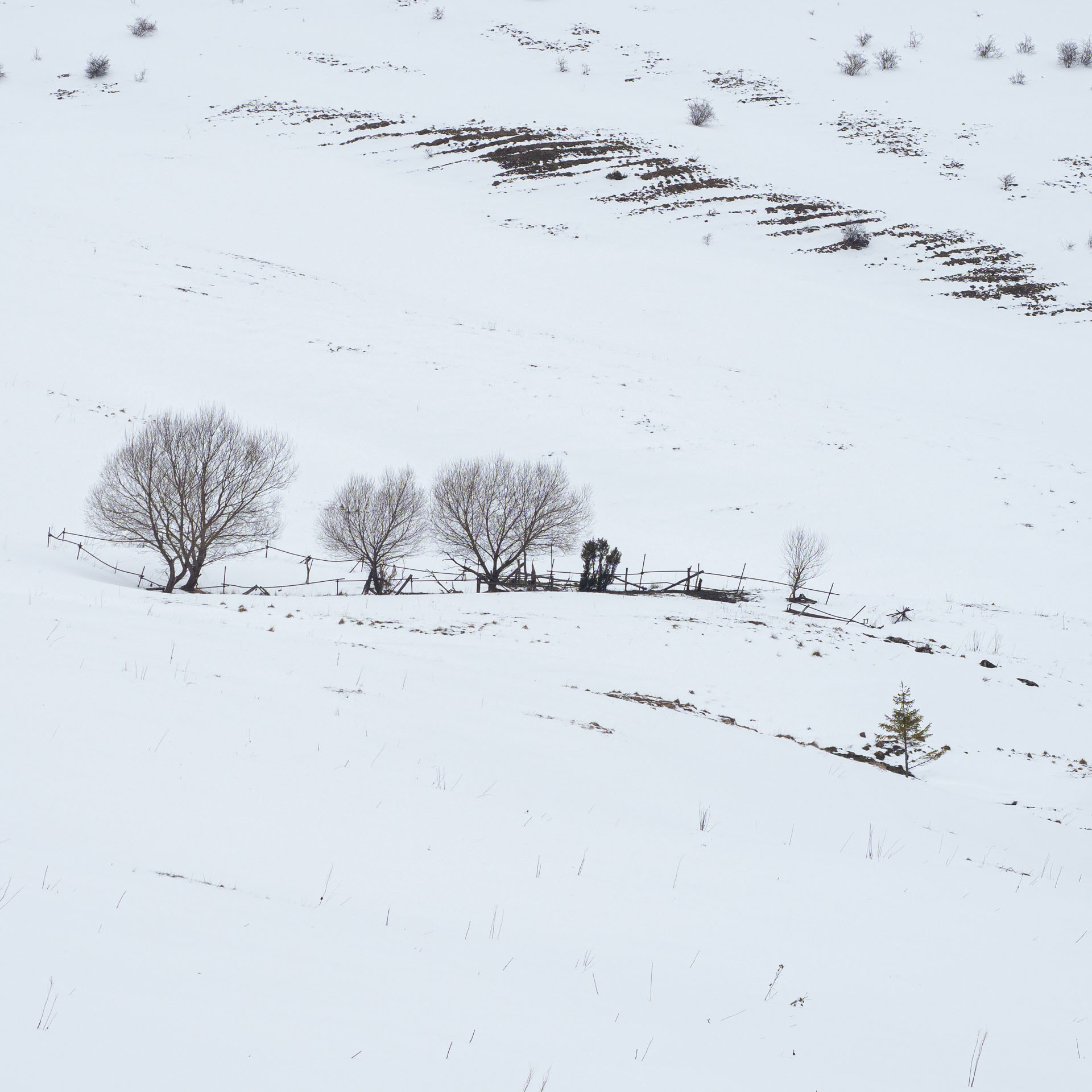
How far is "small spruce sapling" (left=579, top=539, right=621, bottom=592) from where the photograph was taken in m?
26.8

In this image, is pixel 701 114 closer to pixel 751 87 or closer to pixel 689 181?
pixel 751 87

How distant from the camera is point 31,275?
43.7 metres

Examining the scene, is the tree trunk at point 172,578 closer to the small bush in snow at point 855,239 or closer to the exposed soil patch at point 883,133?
the small bush in snow at point 855,239

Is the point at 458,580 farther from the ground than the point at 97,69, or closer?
closer

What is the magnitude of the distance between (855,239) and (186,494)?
2237 inches

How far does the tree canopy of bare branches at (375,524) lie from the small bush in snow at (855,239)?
49381mm

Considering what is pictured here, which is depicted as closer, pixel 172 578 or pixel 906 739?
pixel 906 739

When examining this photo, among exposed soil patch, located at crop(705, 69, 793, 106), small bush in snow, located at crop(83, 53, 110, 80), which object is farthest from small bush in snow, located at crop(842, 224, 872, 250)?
small bush in snow, located at crop(83, 53, 110, 80)

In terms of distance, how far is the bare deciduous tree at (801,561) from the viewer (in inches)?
1036

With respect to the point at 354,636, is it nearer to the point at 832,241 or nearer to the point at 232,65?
the point at 832,241

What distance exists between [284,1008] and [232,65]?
340 feet

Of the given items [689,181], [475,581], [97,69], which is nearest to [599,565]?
[475,581]

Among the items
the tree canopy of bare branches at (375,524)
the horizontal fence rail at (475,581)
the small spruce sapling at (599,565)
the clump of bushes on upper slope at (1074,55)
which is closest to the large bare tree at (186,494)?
the horizontal fence rail at (475,581)

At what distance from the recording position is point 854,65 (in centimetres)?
8538
